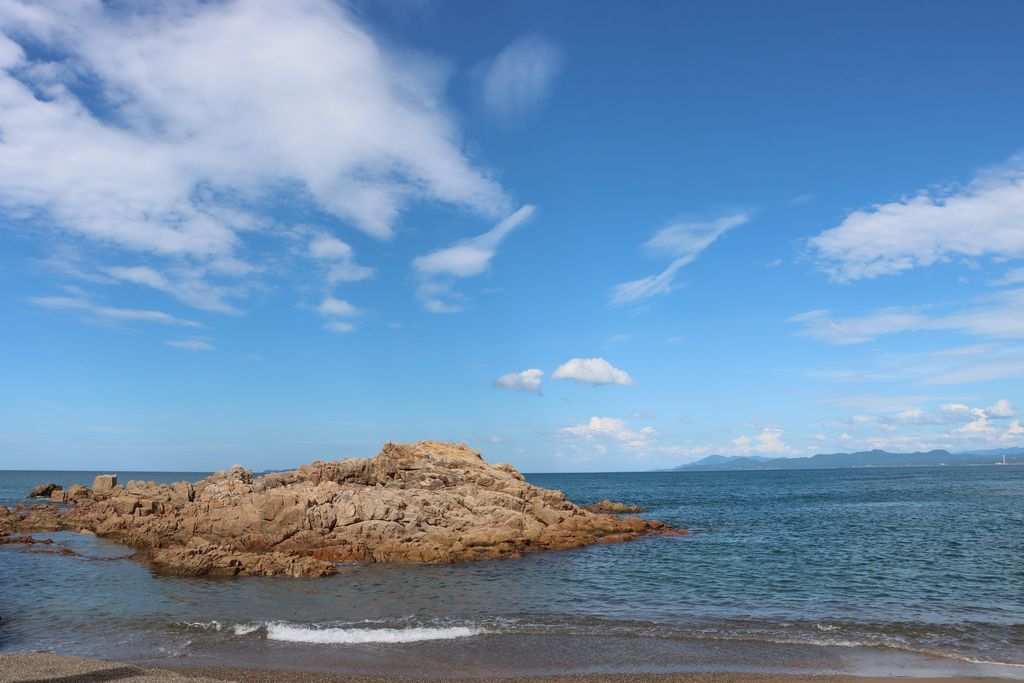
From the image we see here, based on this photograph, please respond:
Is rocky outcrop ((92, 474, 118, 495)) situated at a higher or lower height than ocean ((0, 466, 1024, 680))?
higher

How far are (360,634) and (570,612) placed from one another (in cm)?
765

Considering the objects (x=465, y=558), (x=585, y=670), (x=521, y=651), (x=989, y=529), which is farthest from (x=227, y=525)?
(x=989, y=529)

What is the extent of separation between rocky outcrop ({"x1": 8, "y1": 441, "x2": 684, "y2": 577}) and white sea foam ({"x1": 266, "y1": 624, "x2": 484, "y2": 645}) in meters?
10.1

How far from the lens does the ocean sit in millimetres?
17266

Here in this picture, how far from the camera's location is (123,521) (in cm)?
4397

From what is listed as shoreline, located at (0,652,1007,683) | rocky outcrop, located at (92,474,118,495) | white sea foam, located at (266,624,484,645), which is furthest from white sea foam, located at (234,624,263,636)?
rocky outcrop, located at (92,474,118,495)

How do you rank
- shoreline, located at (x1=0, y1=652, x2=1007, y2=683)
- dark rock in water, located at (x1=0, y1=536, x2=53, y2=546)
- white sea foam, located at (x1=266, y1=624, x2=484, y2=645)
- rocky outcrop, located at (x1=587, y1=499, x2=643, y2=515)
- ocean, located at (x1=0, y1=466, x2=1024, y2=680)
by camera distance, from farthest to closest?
rocky outcrop, located at (x1=587, y1=499, x2=643, y2=515), dark rock in water, located at (x1=0, y1=536, x2=53, y2=546), white sea foam, located at (x1=266, y1=624, x2=484, y2=645), ocean, located at (x1=0, y1=466, x2=1024, y2=680), shoreline, located at (x1=0, y1=652, x2=1007, y2=683)

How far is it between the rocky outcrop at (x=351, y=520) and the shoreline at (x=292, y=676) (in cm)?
1393

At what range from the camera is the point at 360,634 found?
19.5 metres

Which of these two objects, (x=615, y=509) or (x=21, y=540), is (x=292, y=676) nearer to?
(x=21, y=540)

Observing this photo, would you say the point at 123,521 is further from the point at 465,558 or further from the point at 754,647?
the point at 754,647

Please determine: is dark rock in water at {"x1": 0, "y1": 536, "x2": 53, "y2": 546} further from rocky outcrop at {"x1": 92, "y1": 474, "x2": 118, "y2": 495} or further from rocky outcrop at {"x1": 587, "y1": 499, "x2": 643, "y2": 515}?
rocky outcrop at {"x1": 587, "y1": 499, "x2": 643, "y2": 515}

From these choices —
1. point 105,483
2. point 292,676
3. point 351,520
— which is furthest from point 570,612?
point 105,483

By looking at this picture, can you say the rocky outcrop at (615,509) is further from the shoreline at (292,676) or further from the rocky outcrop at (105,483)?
the rocky outcrop at (105,483)
